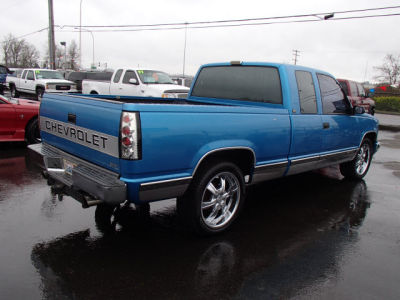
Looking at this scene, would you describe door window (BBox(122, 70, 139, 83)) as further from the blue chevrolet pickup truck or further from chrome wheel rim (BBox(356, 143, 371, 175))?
chrome wheel rim (BBox(356, 143, 371, 175))

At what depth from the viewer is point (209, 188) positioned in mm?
3799

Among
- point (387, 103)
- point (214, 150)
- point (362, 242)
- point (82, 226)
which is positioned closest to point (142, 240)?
point (82, 226)

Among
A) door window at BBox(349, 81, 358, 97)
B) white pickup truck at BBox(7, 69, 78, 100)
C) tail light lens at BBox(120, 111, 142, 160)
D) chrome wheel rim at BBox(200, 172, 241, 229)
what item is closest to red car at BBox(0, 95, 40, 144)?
chrome wheel rim at BBox(200, 172, 241, 229)

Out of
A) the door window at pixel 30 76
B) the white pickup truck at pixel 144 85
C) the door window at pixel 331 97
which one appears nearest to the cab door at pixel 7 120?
the white pickup truck at pixel 144 85

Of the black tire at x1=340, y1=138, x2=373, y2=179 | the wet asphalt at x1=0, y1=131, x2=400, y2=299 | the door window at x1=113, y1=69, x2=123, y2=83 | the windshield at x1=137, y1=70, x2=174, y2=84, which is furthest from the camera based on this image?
the door window at x1=113, y1=69, x2=123, y2=83

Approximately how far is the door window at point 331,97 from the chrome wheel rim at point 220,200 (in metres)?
2.03

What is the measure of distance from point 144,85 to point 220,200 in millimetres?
10077

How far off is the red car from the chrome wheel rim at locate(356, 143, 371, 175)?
660 centimetres

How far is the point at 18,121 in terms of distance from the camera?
773 cm

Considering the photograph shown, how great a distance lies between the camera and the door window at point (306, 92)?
15.5 ft

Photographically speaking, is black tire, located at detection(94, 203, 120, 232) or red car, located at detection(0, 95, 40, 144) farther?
red car, located at detection(0, 95, 40, 144)

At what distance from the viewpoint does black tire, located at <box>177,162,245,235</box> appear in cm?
362

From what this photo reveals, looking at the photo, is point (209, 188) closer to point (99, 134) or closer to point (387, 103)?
point (99, 134)

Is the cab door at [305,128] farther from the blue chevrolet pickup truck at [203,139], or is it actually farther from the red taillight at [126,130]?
the red taillight at [126,130]
